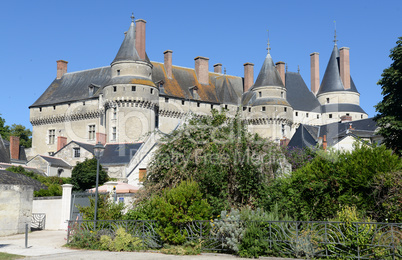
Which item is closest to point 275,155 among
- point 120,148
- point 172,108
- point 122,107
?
point 120,148

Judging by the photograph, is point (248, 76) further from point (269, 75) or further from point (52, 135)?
point (52, 135)

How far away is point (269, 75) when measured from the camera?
51.8 meters

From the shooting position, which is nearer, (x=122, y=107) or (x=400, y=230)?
(x=400, y=230)

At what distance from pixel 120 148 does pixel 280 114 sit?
2249 cm

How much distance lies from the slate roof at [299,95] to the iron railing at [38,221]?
42.6 meters

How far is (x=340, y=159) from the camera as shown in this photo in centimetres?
1073

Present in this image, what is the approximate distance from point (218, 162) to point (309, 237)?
3846 mm

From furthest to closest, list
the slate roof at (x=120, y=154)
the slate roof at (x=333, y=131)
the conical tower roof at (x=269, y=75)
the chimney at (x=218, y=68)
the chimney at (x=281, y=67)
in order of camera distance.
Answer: the chimney at (x=218, y=68)
the chimney at (x=281, y=67)
the conical tower roof at (x=269, y=75)
the slate roof at (x=333, y=131)
the slate roof at (x=120, y=154)

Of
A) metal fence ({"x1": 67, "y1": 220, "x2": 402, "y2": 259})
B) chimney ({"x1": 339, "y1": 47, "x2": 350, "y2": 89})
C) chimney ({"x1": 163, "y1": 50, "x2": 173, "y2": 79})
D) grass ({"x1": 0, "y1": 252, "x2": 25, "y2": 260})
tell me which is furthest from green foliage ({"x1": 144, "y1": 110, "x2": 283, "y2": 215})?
chimney ({"x1": 339, "y1": 47, "x2": 350, "y2": 89})

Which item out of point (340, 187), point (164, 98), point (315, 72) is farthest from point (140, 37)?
point (340, 187)

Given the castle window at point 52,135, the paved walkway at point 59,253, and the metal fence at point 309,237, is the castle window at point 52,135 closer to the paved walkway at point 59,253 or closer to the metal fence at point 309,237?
the paved walkway at point 59,253

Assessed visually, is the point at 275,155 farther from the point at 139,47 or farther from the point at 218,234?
the point at 139,47

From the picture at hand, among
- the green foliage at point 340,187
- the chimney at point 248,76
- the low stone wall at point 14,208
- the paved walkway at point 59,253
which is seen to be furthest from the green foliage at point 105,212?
the chimney at point 248,76

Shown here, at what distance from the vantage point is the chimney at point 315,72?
2392 inches
